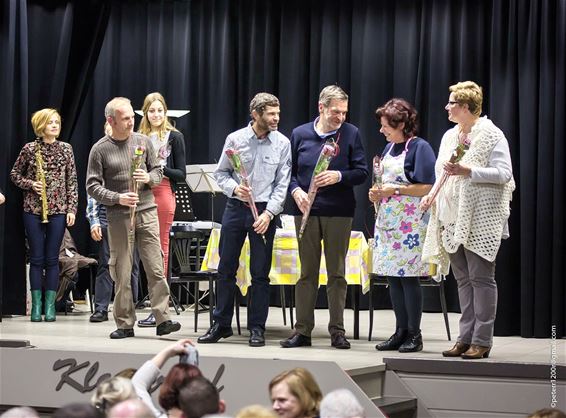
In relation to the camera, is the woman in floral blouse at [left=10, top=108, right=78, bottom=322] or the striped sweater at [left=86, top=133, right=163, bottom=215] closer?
the striped sweater at [left=86, top=133, right=163, bottom=215]

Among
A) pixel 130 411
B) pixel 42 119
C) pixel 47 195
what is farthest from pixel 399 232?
pixel 130 411

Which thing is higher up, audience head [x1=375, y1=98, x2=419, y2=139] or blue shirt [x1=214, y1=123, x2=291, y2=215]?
audience head [x1=375, y1=98, x2=419, y2=139]

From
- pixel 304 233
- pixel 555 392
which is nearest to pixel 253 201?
pixel 304 233

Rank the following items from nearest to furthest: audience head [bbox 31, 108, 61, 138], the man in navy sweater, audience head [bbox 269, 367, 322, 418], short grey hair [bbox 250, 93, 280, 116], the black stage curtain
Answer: audience head [bbox 269, 367, 322, 418] < the man in navy sweater < short grey hair [bbox 250, 93, 280, 116] < the black stage curtain < audience head [bbox 31, 108, 61, 138]

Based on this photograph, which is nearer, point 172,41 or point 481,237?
point 481,237

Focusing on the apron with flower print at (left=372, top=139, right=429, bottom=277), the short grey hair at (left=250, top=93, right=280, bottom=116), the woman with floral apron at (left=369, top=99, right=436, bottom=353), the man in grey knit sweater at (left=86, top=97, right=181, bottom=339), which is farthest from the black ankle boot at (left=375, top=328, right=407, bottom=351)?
the short grey hair at (left=250, top=93, right=280, bottom=116)

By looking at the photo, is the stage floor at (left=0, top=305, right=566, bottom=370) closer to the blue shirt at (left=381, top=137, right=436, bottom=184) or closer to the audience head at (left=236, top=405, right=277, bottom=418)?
the blue shirt at (left=381, top=137, right=436, bottom=184)

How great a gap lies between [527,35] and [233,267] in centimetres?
279

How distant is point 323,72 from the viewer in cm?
950

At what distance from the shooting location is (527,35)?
7180mm

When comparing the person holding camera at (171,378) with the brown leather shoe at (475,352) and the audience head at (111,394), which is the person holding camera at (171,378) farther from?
the brown leather shoe at (475,352)

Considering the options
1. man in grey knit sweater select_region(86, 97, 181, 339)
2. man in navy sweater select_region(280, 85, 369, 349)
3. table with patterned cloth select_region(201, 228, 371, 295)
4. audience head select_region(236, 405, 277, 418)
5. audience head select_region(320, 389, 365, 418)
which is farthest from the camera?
table with patterned cloth select_region(201, 228, 371, 295)

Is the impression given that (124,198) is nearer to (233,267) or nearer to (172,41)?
(233,267)

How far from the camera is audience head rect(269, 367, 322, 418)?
329cm
